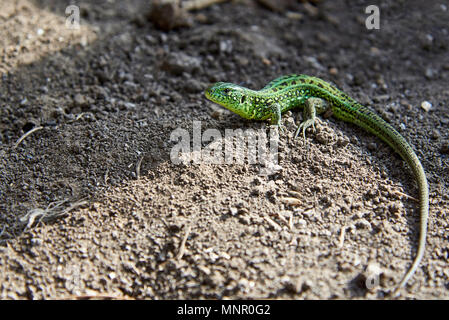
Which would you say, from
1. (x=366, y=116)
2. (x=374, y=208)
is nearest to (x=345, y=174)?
(x=374, y=208)

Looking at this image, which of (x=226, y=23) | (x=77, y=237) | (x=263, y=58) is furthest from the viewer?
(x=226, y=23)

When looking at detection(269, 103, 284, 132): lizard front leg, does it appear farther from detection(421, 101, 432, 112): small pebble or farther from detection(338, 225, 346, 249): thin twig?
detection(421, 101, 432, 112): small pebble

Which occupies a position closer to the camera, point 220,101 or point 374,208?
point 374,208

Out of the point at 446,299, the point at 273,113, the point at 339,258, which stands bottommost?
the point at 446,299

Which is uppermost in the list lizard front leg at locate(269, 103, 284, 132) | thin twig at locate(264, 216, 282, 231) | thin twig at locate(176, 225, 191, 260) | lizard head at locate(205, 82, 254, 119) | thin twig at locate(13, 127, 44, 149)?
lizard head at locate(205, 82, 254, 119)

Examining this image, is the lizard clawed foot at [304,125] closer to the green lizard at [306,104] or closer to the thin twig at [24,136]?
the green lizard at [306,104]

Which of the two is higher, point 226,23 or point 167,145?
point 226,23

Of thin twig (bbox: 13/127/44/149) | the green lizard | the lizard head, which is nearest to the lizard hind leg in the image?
the green lizard

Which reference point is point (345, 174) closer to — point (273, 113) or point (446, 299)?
point (273, 113)
